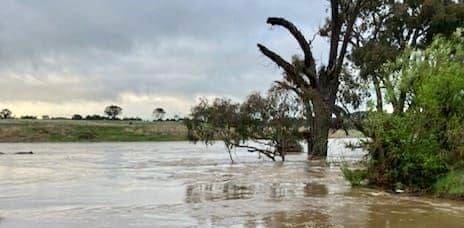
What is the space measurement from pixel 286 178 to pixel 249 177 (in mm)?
1807

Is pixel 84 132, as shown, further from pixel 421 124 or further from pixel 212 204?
pixel 212 204

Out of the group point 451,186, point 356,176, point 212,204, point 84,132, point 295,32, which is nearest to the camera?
point 212,204

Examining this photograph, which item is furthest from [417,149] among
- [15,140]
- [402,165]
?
[15,140]

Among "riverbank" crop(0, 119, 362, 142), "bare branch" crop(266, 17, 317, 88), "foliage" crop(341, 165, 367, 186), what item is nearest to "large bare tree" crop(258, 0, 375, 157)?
"bare branch" crop(266, 17, 317, 88)

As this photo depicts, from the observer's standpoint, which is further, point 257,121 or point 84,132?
point 84,132

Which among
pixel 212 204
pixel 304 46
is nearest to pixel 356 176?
pixel 212 204

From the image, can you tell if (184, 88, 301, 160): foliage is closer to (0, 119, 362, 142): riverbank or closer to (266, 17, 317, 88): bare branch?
(266, 17, 317, 88): bare branch

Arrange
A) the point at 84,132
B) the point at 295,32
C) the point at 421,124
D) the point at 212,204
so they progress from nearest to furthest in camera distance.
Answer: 1. the point at 212,204
2. the point at 421,124
3. the point at 295,32
4. the point at 84,132

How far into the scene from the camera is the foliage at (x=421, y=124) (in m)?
20.2

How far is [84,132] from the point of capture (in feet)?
340

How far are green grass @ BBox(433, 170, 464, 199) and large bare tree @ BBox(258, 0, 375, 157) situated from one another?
2192 cm

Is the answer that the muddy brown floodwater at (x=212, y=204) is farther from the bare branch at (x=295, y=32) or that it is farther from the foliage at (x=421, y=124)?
the bare branch at (x=295, y=32)

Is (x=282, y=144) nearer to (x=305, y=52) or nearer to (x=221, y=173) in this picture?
(x=305, y=52)

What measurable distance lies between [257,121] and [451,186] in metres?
26.3
